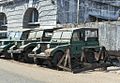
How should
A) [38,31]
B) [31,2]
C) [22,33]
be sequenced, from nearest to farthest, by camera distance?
[38,31] < [22,33] < [31,2]

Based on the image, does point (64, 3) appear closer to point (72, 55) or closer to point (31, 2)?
point (31, 2)

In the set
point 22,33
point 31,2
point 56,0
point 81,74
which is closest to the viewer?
point 81,74

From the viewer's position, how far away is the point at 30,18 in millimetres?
37531

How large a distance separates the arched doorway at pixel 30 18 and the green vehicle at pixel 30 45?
14.5m

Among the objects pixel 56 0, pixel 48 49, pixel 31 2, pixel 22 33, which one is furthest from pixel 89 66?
pixel 31 2

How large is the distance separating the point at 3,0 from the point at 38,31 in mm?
20905

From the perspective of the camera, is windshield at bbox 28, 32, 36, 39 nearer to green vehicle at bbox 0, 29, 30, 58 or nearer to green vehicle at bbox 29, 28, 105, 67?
green vehicle at bbox 0, 29, 30, 58

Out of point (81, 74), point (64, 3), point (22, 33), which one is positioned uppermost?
point (64, 3)

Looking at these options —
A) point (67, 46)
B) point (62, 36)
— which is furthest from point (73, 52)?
point (62, 36)

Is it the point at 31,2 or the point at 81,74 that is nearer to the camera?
the point at 81,74

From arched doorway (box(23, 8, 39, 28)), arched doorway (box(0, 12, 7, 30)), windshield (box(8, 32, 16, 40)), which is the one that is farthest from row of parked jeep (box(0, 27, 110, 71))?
arched doorway (box(0, 12, 7, 30))

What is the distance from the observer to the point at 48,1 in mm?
32156

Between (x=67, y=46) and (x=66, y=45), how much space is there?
3.7 inches

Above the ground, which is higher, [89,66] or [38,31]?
[38,31]
